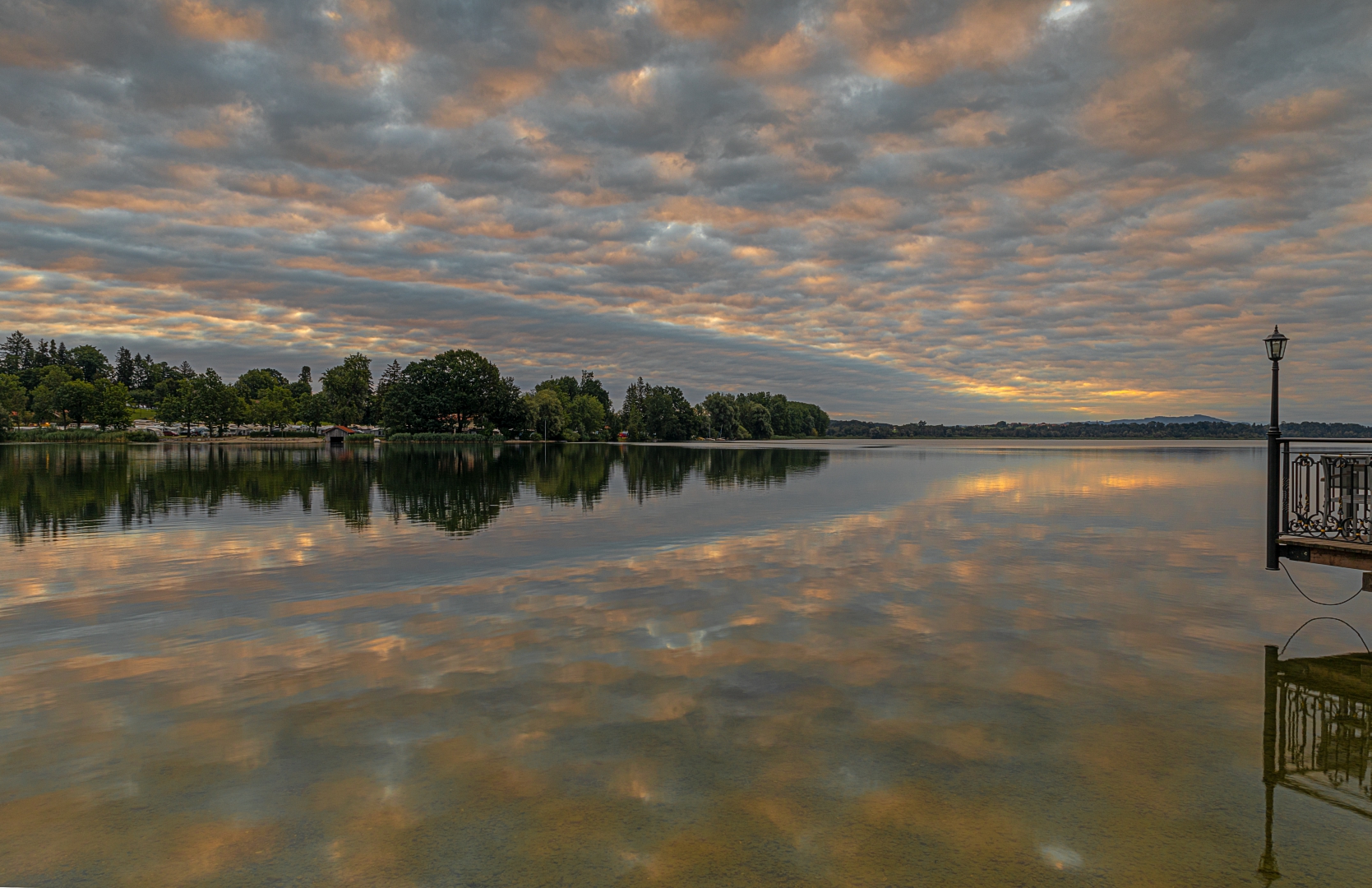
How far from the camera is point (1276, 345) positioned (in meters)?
14.3

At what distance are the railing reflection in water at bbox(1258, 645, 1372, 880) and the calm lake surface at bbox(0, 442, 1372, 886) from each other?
7.1 inches

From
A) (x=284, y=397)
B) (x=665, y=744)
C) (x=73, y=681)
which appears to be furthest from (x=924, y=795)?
(x=284, y=397)

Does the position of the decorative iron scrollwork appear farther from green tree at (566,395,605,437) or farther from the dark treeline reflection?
green tree at (566,395,605,437)

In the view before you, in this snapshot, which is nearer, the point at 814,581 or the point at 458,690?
the point at 458,690

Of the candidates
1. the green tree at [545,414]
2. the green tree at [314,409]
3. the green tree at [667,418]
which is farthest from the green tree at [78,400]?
the green tree at [667,418]

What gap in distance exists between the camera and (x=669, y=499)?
104 feet

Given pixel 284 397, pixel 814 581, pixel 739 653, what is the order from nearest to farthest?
pixel 739 653 < pixel 814 581 < pixel 284 397

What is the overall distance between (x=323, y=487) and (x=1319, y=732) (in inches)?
1512

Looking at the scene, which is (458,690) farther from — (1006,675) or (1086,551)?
(1086,551)

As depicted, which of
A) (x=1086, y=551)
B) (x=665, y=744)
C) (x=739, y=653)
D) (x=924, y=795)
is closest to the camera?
(x=924, y=795)

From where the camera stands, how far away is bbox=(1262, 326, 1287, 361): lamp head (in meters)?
14.2

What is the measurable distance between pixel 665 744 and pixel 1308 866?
498 centimetres

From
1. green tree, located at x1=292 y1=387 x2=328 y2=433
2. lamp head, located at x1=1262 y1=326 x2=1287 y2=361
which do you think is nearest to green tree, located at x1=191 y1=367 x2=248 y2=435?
green tree, located at x1=292 y1=387 x2=328 y2=433

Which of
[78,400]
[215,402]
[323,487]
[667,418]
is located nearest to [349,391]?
[215,402]
